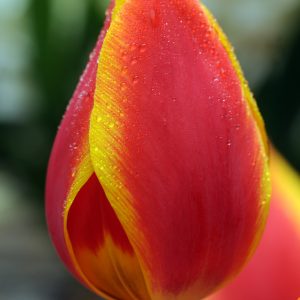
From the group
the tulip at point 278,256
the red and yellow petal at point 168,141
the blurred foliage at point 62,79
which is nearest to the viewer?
the red and yellow petal at point 168,141

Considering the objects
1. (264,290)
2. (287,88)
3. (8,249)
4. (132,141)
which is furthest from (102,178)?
(8,249)

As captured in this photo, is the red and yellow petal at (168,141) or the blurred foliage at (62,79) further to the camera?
the blurred foliage at (62,79)

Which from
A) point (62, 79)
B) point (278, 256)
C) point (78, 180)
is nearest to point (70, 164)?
point (78, 180)

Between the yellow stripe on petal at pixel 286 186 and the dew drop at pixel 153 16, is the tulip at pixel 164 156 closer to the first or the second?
the dew drop at pixel 153 16

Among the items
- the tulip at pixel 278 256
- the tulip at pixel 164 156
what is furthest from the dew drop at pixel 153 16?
the tulip at pixel 278 256

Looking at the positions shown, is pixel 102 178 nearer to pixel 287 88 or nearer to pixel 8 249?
pixel 287 88

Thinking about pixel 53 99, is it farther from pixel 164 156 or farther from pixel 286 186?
pixel 164 156
